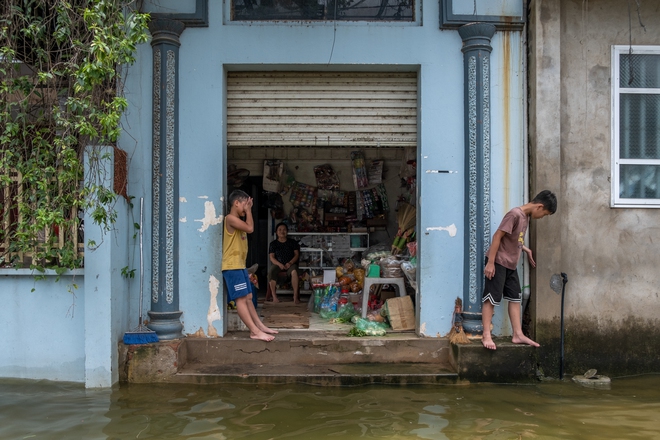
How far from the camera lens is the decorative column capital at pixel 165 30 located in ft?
18.3

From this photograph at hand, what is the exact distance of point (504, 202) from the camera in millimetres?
5738

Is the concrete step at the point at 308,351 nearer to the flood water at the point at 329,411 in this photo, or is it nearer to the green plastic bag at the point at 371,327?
the green plastic bag at the point at 371,327

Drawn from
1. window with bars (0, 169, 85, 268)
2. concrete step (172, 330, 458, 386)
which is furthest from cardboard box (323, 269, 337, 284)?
A: window with bars (0, 169, 85, 268)

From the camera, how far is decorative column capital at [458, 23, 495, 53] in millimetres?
5613

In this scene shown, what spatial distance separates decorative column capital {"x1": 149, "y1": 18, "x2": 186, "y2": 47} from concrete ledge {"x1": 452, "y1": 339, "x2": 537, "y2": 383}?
4.20 meters

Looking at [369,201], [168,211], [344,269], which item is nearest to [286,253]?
[344,269]

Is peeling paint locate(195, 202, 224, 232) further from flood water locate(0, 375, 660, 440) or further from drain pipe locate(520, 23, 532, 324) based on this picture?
drain pipe locate(520, 23, 532, 324)

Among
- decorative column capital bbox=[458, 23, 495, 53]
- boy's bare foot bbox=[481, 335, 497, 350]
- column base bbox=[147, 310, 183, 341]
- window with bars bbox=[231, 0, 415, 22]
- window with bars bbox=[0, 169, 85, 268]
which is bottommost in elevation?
boy's bare foot bbox=[481, 335, 497, 350]

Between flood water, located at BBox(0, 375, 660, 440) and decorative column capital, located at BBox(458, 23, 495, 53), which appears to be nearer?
flood water, located at BBox(0, 375, 660, 440)

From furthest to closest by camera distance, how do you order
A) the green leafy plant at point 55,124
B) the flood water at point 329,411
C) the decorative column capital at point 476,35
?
the decorative column capital at point 476,35 → the green leafy plant at point 55,124 → the flood water at point 329,411

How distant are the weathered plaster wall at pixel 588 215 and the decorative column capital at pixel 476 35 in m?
0.45

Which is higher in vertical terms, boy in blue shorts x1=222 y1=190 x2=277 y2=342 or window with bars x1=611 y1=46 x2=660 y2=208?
window with bars x1=611 y1=46 x2=660 y2=208

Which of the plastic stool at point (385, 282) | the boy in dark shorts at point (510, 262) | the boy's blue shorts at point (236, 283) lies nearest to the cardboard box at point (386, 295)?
the plastic stool at point (385, 282)

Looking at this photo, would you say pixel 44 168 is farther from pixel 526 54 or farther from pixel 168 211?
pixel 526 54
